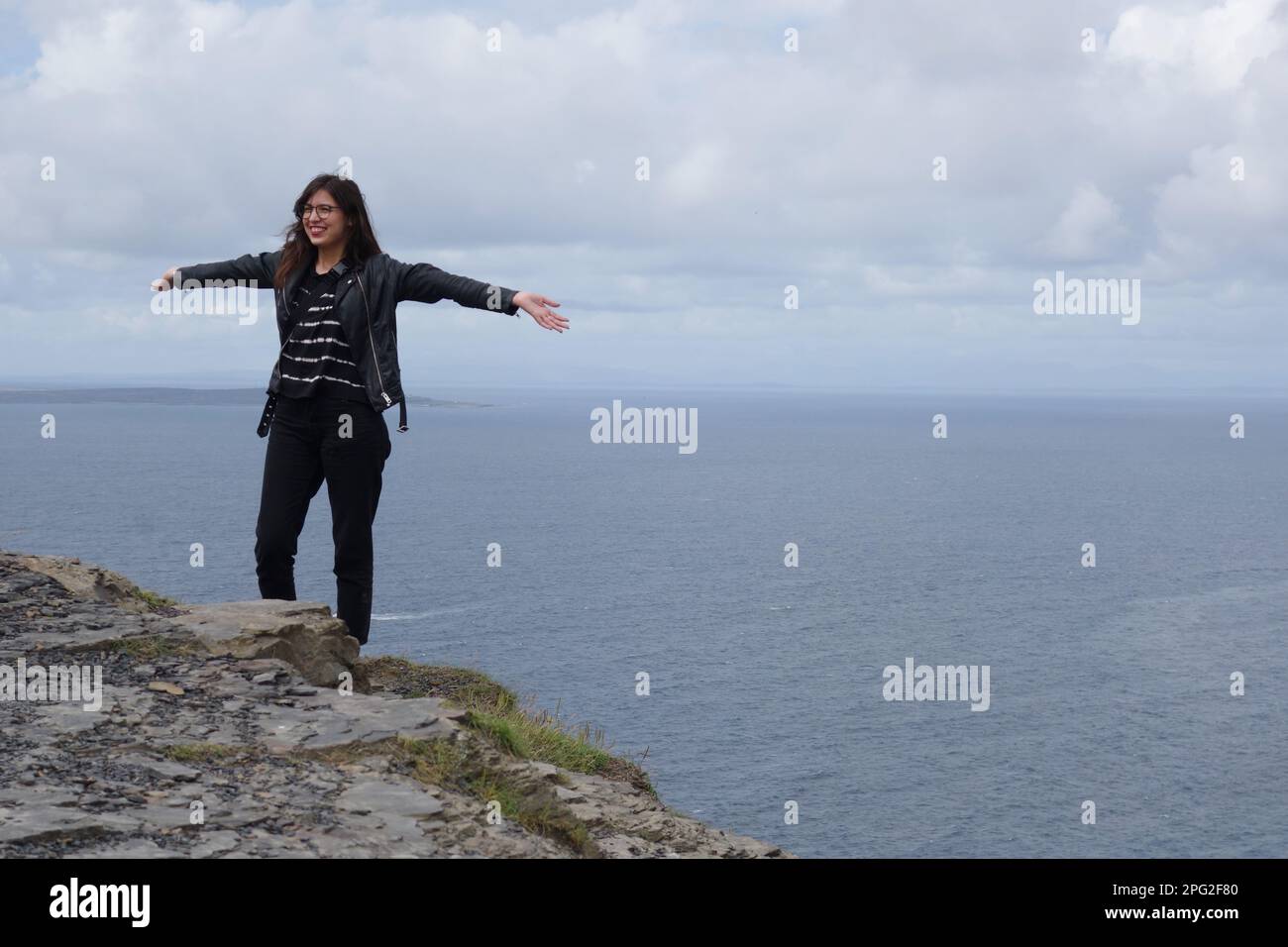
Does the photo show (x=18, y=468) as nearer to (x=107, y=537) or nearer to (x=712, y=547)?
(x=107, y=537)

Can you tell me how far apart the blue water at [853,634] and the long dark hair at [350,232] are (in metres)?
36.0

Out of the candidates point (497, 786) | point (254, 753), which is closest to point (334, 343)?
point (254, 753)

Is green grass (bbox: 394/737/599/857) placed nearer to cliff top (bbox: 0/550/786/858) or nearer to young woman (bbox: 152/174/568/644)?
cliff top (bbox: 0/550/786/858)

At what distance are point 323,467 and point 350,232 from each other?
1.75 meters

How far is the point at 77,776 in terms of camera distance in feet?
20.8

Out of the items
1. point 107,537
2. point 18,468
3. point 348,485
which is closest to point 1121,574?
point 107,537

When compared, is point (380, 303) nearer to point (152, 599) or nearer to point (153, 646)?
point (153, 646)

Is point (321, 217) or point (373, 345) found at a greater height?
point (321, 217)

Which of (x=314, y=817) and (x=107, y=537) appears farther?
(x=107, y=537)

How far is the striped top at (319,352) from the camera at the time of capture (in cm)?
881

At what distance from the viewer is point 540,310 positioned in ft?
27.2

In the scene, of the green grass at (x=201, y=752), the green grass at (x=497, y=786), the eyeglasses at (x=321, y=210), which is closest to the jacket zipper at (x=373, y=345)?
the eyeglasses at (x=321, y=210)

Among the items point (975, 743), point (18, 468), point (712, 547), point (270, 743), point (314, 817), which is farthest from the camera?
point (18, 468)
